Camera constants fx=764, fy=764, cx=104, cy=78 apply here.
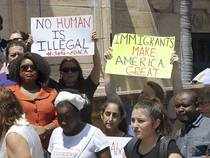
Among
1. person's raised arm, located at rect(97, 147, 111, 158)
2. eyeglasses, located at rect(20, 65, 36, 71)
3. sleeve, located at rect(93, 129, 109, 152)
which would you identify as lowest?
person's raised arm, located at rect(97, 147, 111, 158)

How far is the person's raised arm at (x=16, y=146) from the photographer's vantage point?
16.1 feet

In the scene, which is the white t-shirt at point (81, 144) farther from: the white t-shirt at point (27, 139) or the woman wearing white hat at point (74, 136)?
the white t-shirt at point (27, 139)

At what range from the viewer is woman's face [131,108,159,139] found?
513 cm

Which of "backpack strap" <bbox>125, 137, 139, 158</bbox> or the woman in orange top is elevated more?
the woman in orange top

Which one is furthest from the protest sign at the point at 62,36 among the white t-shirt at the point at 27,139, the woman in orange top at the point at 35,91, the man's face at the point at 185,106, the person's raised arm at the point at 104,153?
the white t-shirt at the point at 27,139

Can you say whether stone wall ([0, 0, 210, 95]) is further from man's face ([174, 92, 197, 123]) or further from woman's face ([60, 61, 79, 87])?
man's face ([174, 92, 197, 123])

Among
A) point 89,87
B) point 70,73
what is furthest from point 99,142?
point 89,87

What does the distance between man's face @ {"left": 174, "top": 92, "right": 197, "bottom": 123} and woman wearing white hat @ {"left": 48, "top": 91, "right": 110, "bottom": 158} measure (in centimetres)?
84

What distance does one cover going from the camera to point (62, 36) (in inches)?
313

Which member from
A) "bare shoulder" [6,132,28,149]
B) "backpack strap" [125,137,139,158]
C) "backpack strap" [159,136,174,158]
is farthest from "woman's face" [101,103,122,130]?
"bare shoulder" [6,132,28,149]

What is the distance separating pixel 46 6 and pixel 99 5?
114 centimetres

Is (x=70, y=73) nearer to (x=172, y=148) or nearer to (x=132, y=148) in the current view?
(x=132, y=148)

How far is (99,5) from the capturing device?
47.2 feet

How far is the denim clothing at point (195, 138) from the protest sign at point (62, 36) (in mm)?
2051
